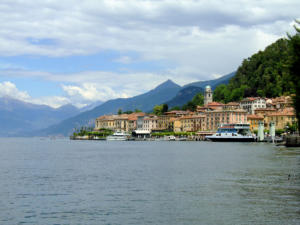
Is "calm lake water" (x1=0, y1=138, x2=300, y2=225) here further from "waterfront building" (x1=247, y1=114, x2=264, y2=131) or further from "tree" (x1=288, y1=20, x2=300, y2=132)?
"waterfront building" (x1=247, y1=114, x2=264, y2=131)

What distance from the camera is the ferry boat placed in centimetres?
17174

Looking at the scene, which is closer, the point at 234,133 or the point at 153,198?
the point at 153,198

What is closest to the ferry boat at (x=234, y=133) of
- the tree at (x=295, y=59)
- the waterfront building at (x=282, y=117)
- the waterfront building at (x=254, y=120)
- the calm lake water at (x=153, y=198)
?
the waterfront building at (x=282, y=117)

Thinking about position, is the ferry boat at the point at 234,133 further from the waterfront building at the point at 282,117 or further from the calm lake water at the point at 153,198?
the calm lake water at the point at 153,198

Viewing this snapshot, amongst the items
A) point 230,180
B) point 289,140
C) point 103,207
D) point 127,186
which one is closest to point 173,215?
point 103,207

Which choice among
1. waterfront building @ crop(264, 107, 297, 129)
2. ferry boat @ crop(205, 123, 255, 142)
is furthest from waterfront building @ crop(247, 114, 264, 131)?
ferry boat @ crop(205, 123, 255, 142)

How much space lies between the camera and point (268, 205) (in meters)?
27.4

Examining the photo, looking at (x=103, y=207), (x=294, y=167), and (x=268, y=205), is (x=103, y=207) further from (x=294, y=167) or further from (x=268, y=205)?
(x=294, y=167)

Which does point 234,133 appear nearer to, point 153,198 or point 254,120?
point 254,120

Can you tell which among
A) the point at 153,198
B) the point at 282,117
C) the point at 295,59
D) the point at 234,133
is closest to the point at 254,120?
the point at 282,117

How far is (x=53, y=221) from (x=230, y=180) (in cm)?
1887

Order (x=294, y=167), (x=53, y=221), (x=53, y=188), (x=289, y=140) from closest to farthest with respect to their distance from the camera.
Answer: (x=53, y=221), (x=53, y=188), (x=294, y=167), (x=289, y=140)

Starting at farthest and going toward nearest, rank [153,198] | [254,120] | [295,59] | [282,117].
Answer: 1. [254,120]
2. [282,117]
3. [295,59]
4. [153,198]

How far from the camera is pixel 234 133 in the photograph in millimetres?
173375
